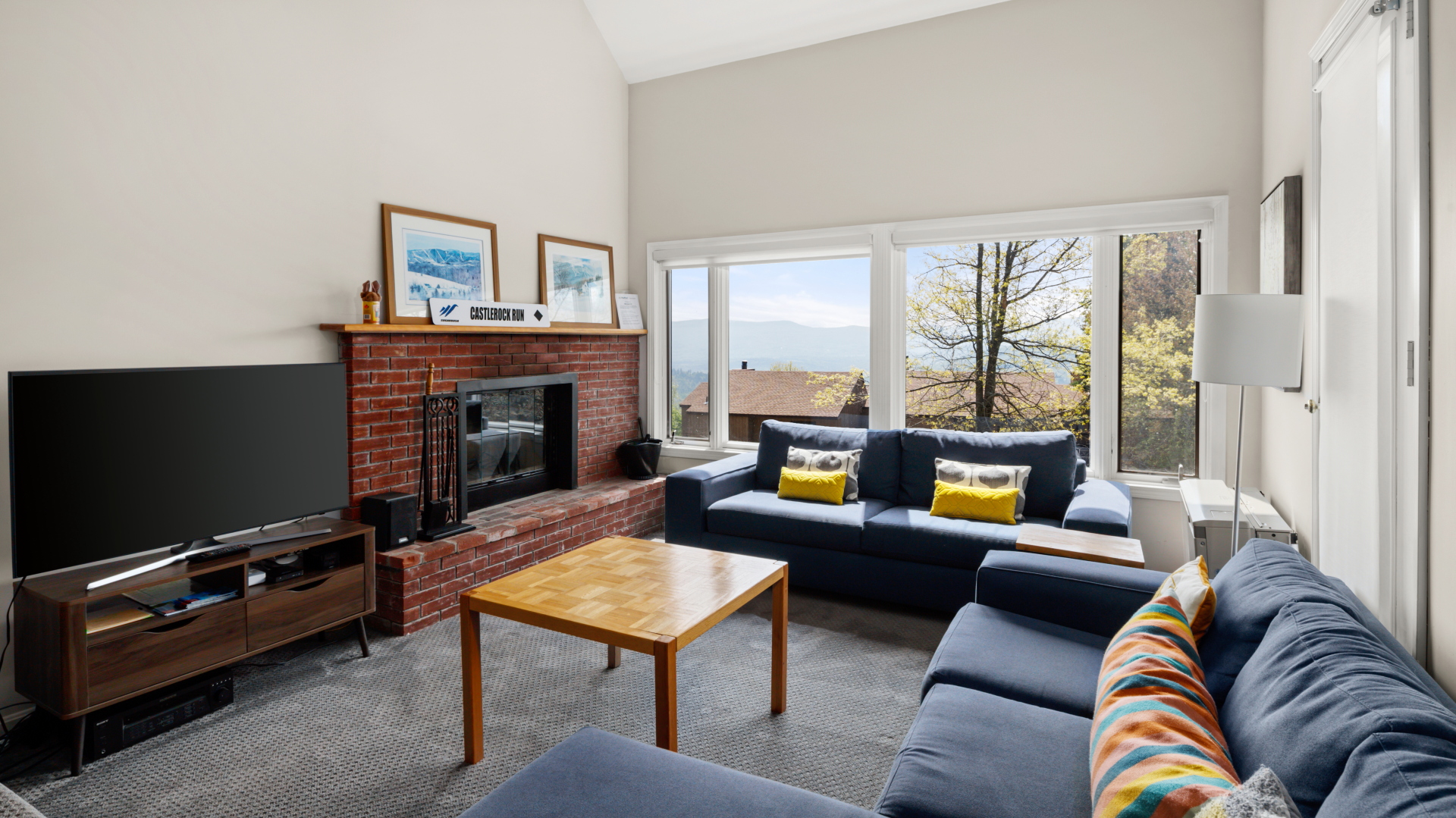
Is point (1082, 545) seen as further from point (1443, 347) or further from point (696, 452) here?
point (696, 452)

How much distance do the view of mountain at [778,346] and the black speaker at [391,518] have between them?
2470 mm

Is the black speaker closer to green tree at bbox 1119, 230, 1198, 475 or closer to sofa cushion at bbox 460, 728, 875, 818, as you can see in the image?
sofa cushion at bbox 460, 728, 875, 818

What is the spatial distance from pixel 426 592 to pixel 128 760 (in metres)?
1.23

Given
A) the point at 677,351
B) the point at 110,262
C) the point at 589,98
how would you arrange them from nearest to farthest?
the point at 110,262, the point at 589,98, the point at 677,351

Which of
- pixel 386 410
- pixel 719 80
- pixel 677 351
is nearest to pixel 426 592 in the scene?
pixel 386 410

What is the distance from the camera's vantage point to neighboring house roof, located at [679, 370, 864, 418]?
5.07 meters

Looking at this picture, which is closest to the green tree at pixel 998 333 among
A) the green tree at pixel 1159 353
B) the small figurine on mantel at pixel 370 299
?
the green tree at pixel 1159 353

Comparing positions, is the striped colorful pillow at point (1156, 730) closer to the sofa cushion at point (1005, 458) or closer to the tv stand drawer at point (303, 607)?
the sofa cushion at point (1005, 458)

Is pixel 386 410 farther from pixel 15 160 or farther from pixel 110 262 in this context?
pixel 15 160

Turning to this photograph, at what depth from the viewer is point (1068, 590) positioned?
232 cm

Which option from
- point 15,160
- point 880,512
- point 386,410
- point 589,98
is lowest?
point 880,512

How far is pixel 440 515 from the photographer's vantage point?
3652mm

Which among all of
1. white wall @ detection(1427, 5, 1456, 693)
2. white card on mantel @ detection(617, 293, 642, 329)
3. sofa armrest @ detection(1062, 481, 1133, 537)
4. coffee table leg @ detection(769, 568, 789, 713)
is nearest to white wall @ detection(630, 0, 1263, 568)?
white card on mantel @ detection(617, 293, 642, 329)

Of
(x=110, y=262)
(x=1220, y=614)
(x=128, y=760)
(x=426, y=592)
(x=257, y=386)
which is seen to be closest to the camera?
(x=1220, y=614)
